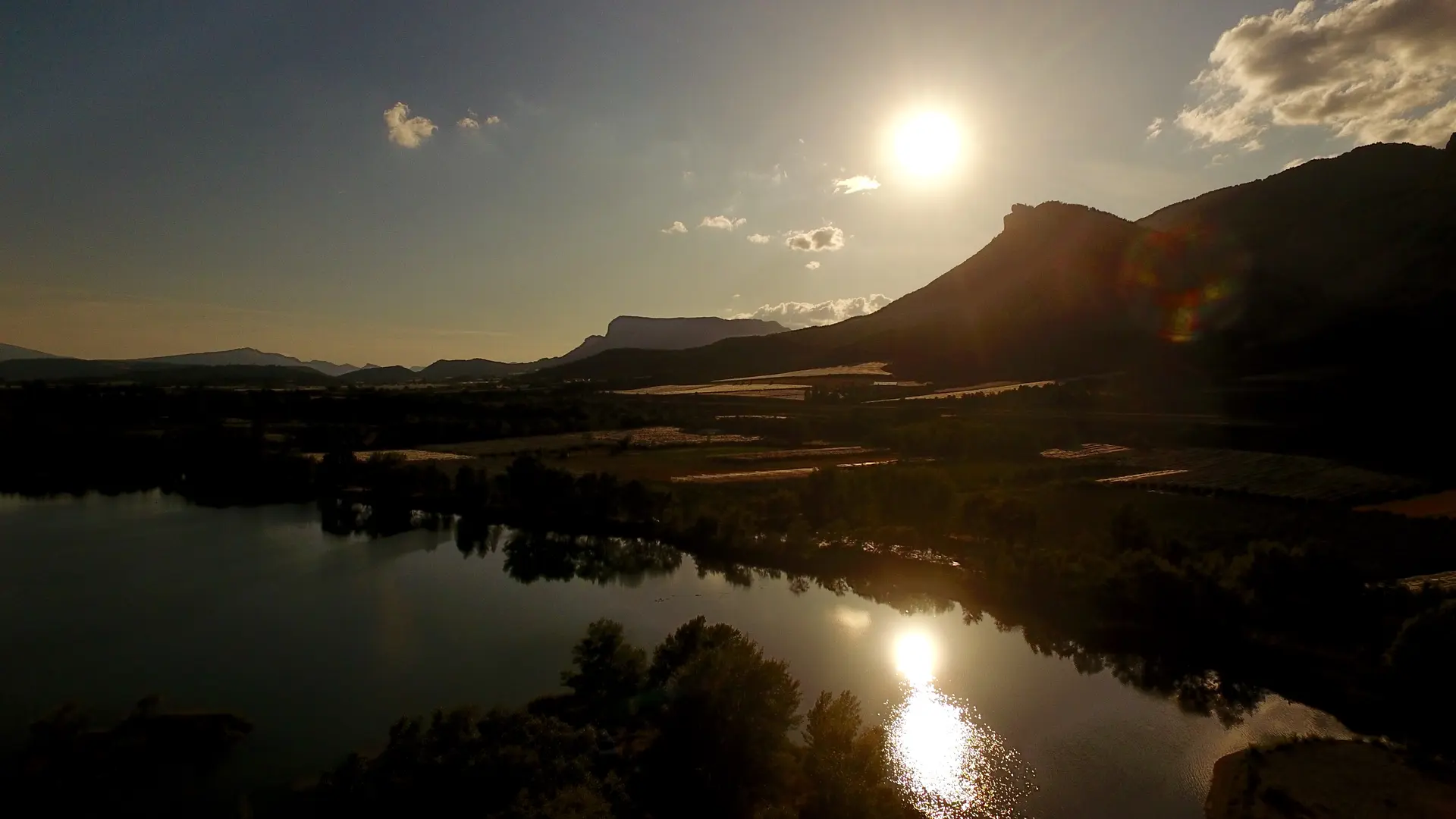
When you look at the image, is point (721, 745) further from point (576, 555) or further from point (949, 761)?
point (576, 555)

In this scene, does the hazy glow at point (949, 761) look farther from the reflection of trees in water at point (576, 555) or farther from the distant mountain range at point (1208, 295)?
the distant mountain range at point (1208, 295)

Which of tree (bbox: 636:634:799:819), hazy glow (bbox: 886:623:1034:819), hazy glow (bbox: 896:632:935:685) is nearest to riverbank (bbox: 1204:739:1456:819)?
hazy glow (bbox: 886:623:1034:819)

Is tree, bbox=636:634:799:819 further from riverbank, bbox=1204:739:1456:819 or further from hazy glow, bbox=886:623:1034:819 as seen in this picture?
riverbank, bbox=1204:739:1456:819

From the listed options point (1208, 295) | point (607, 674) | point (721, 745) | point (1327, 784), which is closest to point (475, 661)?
point (607, 674)

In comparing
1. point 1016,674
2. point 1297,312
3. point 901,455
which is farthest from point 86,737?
point 1297,312

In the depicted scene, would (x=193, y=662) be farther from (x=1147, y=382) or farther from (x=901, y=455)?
(x=1147, y=382)
